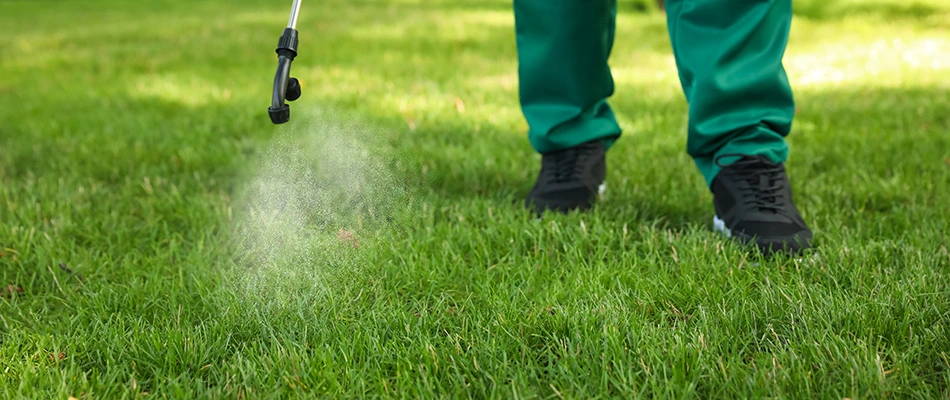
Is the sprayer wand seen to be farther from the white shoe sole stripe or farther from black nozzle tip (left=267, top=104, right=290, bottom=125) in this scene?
the white shoe sole stripe

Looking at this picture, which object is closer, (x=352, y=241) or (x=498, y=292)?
(x=498, y=292)

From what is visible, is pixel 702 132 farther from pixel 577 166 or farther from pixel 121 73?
pixel 121 73

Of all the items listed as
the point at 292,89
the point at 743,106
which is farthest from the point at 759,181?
the point at 292,89

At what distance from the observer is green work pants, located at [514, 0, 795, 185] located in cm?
192

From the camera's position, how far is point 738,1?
1.89m

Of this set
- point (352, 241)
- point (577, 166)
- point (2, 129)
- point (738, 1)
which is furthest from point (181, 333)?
point (2, 129)

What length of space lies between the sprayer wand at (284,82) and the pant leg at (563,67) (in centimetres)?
83

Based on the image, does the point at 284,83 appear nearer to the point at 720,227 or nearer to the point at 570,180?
the point at 570,180

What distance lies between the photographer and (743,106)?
6.44 ft

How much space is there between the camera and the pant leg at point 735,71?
1.91 m

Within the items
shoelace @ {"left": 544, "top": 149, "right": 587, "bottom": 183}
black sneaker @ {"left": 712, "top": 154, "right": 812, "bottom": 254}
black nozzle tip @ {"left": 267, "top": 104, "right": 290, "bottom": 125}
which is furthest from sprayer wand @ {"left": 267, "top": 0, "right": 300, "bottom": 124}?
black sneaker @ {"left": 712, "top": 154, "right": 812, "bottom": 254}

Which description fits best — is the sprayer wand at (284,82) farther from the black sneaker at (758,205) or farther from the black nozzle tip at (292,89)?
the black sneaker at (758,205)

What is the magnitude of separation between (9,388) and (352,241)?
864 millimetres

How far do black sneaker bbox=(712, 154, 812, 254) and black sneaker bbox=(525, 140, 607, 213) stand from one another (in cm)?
42
